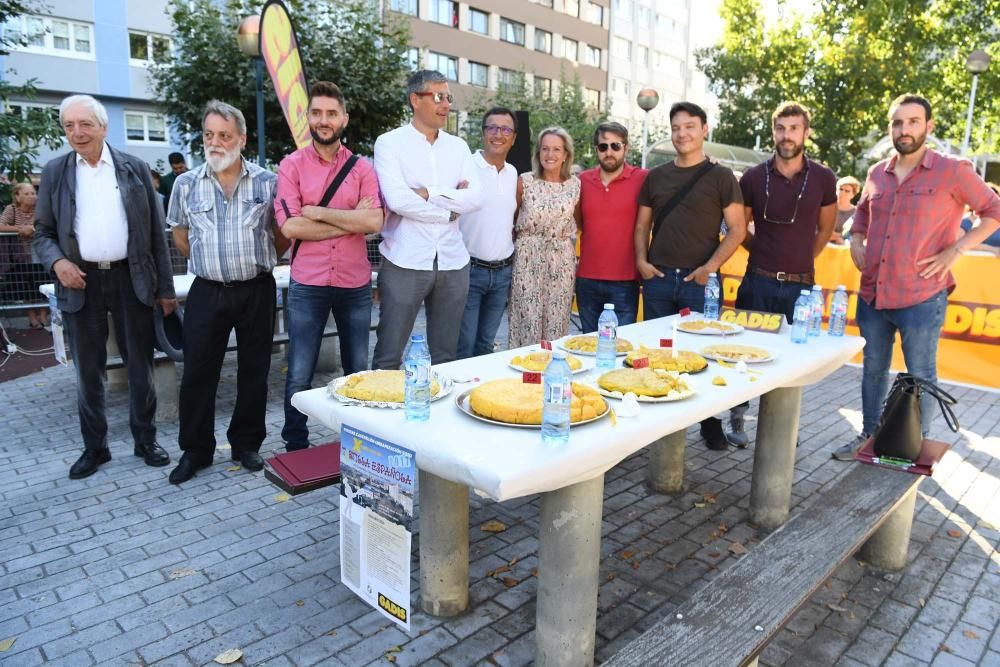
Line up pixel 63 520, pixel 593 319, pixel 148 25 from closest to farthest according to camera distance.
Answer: pixel 63 520
pixel 593 319
pixel 148 25

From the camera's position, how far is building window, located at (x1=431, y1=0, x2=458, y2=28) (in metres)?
34.3

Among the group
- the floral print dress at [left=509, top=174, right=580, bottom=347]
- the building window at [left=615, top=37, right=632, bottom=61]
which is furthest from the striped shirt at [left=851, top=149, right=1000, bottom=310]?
the building window at [left=615, top=37, right=632, bottom=61]

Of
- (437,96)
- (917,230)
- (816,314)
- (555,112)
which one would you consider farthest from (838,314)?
(555,112)

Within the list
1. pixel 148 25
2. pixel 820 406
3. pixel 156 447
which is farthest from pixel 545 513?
pixel 148 25

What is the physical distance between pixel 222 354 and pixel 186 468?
2.41 ft

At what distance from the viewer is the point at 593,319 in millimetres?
5328

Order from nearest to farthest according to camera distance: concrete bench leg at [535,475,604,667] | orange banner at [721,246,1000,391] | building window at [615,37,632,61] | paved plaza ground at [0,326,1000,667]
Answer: concrete bench leg at [535,475,604,667] → paved plaza ground at [0,326,1000,667] → orange banner at [721,246,1000,391] → building window at [615,37,632,61]

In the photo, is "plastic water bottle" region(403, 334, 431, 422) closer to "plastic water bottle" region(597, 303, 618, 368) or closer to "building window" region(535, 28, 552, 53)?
"plastic water bottle" region(597, 303, 618, 368)

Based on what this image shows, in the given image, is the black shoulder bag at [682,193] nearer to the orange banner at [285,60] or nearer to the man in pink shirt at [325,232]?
the man in pink shirt at [325,232]

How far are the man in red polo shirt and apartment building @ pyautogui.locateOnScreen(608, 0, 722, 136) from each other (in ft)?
129

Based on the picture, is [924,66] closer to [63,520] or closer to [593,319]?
[593,319]

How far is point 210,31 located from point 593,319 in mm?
11328

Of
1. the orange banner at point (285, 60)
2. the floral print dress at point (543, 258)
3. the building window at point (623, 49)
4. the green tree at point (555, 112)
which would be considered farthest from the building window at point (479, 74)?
the floral print dress at point (543, 258)

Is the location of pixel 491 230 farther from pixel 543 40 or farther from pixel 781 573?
pixel 543 40
